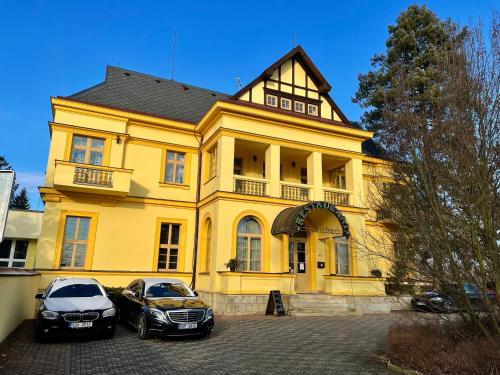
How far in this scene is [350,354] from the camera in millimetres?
8438

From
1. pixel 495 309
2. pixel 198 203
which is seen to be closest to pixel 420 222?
pixel 495 309

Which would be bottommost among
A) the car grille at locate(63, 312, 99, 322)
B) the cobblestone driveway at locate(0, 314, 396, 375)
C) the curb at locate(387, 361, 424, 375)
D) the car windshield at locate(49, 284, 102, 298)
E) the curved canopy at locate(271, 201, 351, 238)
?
the cobblestone driveway at locate(0, 314, 396, 375)

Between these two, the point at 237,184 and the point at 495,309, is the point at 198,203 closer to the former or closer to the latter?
the point at 237,184

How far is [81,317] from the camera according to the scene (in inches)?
375

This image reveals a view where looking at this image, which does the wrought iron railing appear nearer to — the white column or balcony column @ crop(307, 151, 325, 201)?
balcony column @ crop(307, 151, 325, 201)

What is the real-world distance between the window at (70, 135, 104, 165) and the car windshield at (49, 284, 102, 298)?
8173 millimetres

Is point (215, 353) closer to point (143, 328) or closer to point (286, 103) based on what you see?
point (143, 328)

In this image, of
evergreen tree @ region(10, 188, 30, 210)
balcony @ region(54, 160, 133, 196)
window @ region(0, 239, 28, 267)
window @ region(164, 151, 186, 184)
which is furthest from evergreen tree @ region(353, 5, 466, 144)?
evergreen tree @ region(10, 188, 30, 210)

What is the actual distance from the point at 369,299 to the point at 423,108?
1212 centimetres

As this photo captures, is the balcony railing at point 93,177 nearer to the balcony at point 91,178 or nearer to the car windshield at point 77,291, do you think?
the balcony at point 91,178

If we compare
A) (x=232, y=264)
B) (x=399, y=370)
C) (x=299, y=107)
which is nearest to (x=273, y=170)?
(x=299, y=107)

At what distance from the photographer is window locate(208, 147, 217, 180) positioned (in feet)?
59.5

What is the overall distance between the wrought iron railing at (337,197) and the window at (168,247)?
7927 mm

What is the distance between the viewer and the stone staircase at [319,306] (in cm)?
1556
